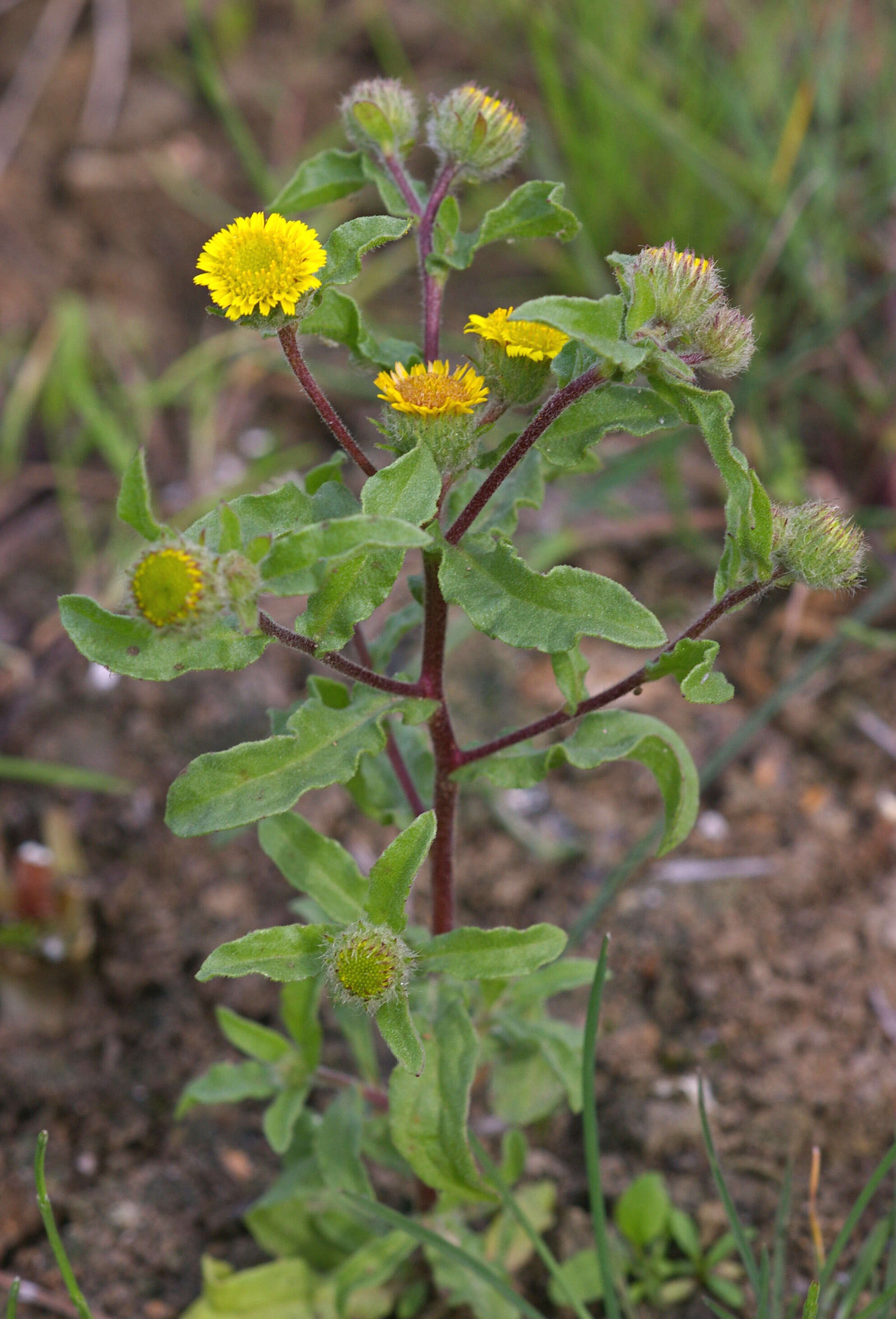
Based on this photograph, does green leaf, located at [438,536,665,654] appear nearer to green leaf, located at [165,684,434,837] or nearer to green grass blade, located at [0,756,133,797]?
green leaf, located at [165,684,434,837]

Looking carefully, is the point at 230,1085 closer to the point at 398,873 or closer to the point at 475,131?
the point at 398,873

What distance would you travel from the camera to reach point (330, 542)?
1.46m

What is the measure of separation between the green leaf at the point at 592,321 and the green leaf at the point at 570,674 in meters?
A: 0.45

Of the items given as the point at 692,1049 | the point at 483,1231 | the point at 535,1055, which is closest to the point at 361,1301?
the point at 483,1231

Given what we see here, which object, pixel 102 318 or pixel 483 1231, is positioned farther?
pixel 102 318

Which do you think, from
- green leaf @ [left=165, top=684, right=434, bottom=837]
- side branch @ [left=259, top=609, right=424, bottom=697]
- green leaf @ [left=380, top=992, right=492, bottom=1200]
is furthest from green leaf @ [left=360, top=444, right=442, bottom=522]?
green leaf @ [left=380, top=992, right=492, bottom=1200]

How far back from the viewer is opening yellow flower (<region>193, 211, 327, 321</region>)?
1.54m

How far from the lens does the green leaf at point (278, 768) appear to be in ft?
5.35

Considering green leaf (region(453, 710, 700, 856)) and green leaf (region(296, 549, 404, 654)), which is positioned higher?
green leaf (region(296, 549, 404, 654))

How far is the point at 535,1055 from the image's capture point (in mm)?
2203

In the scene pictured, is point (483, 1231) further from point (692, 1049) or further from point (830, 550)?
point (830, 550)

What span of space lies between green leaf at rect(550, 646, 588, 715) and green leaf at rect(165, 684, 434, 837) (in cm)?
21

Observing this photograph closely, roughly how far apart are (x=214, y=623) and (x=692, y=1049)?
5.49 feet

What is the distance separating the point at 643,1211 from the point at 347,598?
144cm
